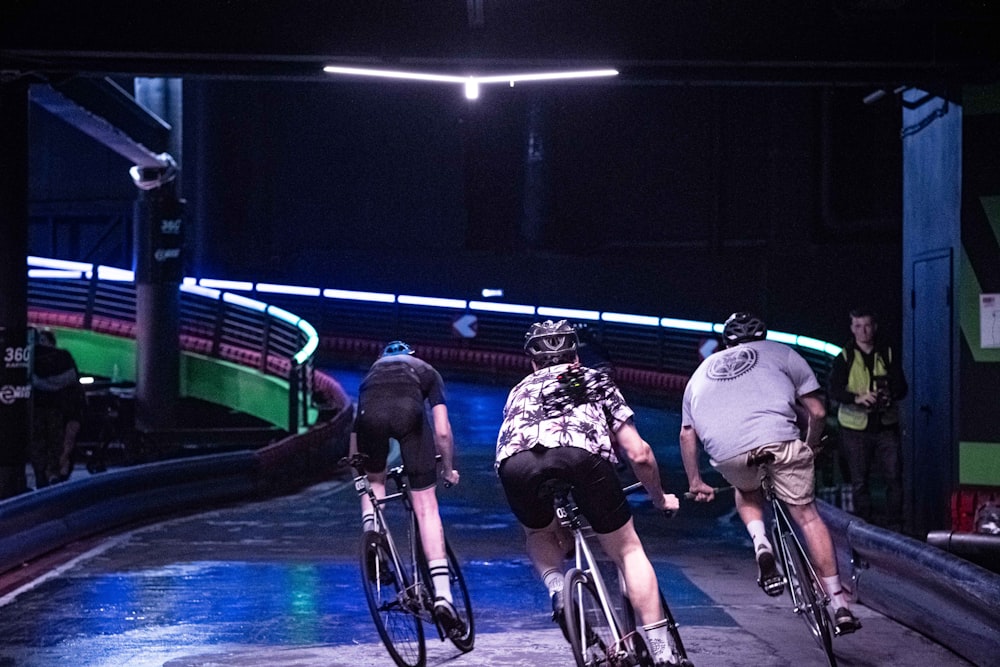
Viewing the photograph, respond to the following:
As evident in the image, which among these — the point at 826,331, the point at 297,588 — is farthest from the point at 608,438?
the point at 826,331

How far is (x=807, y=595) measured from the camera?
24.6ft

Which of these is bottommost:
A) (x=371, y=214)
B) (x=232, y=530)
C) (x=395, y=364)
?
(x=232, y=530)

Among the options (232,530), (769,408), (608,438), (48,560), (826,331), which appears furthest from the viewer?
(826,331)

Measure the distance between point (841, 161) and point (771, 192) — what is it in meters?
1.66

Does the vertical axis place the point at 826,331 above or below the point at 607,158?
below

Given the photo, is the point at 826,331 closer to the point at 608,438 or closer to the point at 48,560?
the point at 48,560

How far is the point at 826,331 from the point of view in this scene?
3091cm

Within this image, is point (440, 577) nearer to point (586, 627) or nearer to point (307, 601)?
point (586, 627)

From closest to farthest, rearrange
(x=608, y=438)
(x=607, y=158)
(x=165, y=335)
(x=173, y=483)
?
(x=608, y=438) < (x=173, y=483) < (x=165, y=335) < (x=607, y=158)

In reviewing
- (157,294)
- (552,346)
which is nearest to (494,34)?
(552,346)

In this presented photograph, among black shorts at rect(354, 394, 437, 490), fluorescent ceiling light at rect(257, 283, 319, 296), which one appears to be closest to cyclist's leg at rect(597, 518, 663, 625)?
black shorts at rect(354, 394, 437, 490)

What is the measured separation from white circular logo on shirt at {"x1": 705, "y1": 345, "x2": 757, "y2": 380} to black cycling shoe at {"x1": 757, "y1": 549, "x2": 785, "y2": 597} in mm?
1042

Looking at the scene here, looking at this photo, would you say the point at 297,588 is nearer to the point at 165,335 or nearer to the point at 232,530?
the point at 232,530

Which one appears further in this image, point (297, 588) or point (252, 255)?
point (252, 255)
